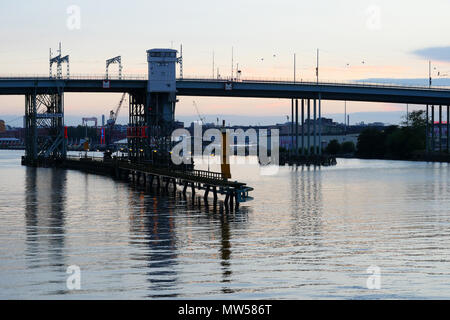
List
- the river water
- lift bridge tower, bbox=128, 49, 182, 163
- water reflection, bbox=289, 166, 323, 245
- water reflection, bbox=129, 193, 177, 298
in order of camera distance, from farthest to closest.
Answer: lift bridge tower, bbox=128, 49, 182, 163 → water reflection, bbox=289, 166, 323, 245 → water reflection, bbox=129, 193, 177, 298 → the river water

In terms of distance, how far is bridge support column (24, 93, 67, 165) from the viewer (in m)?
137

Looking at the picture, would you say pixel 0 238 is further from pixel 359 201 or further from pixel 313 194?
pixel 313 194

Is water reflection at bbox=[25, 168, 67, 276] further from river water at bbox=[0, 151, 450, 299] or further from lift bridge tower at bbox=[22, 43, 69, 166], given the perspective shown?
lift bridge tower at bbox=[22, 43, 69, 166]

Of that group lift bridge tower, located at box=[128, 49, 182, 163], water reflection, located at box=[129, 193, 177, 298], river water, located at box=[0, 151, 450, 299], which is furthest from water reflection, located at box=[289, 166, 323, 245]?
lift bridge tower, located at box=[128, 49, 182, 163]

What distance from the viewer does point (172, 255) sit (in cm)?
3541

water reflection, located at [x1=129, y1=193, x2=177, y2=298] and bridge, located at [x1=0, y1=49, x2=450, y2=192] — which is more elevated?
bridge, located at [x1=0, y1=49, x2=450, y2=192]

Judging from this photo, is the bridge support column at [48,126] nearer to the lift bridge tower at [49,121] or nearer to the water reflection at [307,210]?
the lift bridge tower at [49,121]

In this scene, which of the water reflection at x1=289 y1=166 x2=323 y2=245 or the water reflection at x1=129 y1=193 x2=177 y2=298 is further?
the water reflection at x1=289 y1=166 x2=323 y2=245

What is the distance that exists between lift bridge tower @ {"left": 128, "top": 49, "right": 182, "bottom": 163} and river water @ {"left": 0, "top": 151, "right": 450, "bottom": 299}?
58.8m

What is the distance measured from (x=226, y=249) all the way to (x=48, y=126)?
111 meters

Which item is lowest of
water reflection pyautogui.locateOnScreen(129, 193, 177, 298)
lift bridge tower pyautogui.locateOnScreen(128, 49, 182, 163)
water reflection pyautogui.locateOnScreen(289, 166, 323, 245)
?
water reflection pyautogui.locateOnScreen(289, 166, 323, 245)

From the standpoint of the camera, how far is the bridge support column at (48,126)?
5394 inches

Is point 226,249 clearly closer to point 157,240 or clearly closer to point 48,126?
point 157,240
